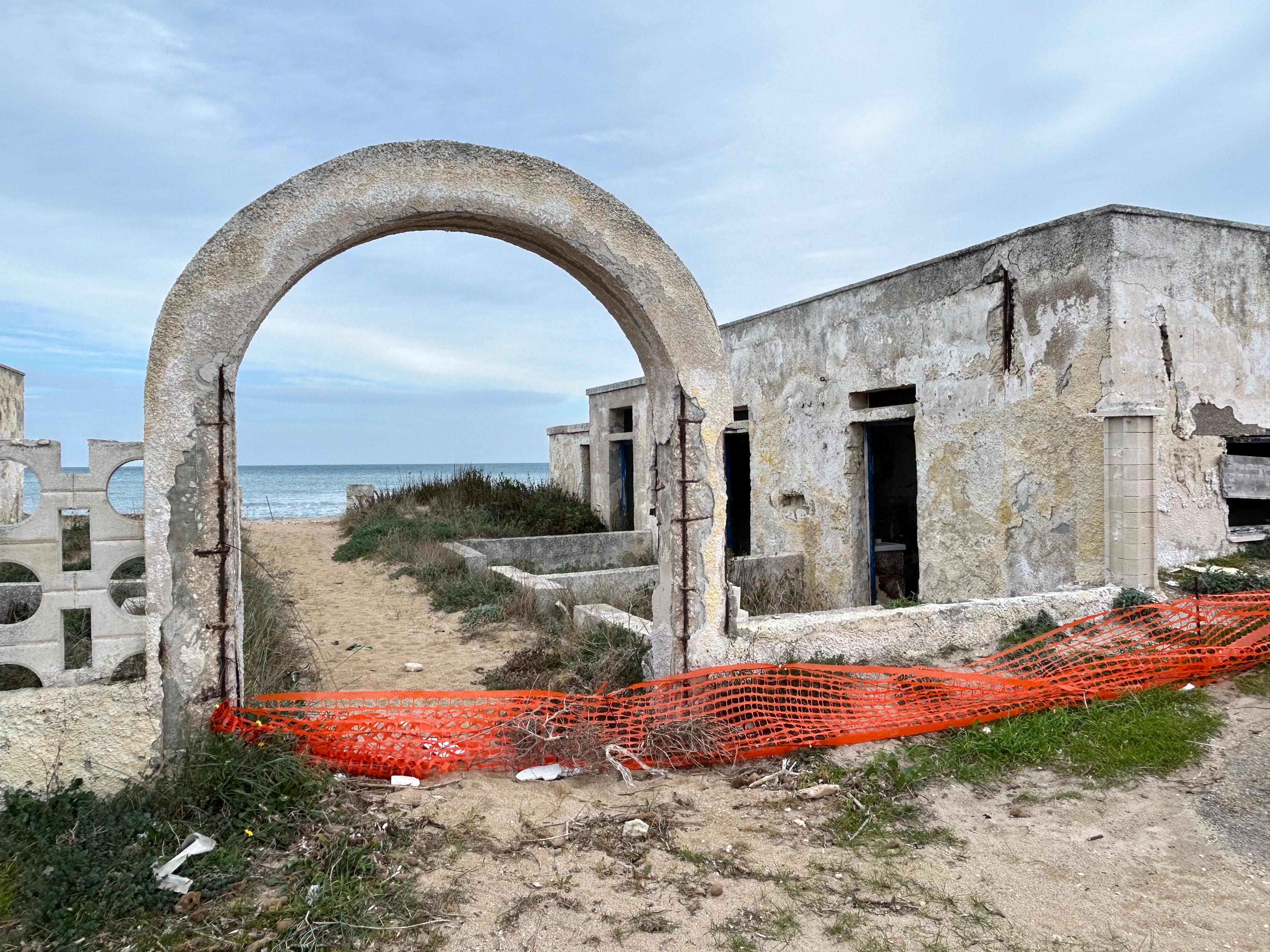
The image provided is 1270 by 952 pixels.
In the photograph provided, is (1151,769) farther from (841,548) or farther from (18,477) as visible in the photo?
(18,477)

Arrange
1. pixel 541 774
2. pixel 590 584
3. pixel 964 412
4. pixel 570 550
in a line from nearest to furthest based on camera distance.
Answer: pixel 541 774 → pixel 964 412 → pixel 590 584 → pixel 570 550

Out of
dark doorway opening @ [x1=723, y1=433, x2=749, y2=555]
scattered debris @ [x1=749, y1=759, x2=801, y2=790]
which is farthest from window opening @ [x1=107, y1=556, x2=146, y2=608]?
dark doorway opening @ [x1=723, y1=433, x2=749, y2=555]

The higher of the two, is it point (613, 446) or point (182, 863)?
point (613, 446)

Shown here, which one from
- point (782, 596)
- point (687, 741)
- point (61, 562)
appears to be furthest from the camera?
point (782, 596)

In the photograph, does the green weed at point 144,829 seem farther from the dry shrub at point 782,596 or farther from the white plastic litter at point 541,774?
the dry shrub at point 782,596

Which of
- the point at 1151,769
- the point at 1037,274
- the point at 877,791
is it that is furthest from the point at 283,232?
the point at 1037,274

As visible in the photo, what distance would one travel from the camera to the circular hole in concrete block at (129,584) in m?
3.88

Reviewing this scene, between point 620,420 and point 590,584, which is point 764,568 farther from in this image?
point 620,420

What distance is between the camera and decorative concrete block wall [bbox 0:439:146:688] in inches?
132

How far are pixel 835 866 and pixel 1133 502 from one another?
15.4 feet

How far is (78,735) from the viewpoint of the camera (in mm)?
3375

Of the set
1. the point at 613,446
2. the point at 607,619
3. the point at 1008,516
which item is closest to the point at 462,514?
the point at 613,446

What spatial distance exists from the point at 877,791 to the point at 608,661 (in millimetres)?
1943

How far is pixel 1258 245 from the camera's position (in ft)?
23.6
